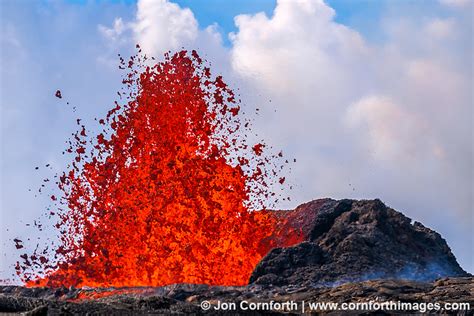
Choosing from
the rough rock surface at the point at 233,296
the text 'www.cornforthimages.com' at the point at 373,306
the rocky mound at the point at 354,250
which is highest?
the rocky mound at the point at 354,250

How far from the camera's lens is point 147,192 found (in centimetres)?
4206

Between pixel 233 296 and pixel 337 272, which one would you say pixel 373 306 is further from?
pixel 337 272

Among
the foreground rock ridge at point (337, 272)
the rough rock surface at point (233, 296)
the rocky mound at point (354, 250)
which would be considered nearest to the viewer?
the rough rock surface at point (233, 296)

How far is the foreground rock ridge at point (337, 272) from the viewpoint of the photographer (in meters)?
27.6

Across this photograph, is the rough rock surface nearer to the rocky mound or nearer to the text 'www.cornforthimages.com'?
the text 'www.cornforthimages.com'

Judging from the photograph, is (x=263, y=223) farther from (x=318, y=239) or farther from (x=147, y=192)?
(x=147, y=192)

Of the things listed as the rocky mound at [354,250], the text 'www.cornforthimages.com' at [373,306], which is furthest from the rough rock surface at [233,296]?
the rocky mound at [354,250]

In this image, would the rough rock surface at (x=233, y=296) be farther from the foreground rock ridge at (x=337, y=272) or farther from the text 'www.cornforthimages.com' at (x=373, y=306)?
the text 'www.cornforthimages.com' at (x=373, y=306)

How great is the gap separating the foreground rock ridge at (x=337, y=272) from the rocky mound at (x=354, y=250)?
5 centimetres

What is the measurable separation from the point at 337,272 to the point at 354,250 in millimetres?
2295

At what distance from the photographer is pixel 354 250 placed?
36.4m

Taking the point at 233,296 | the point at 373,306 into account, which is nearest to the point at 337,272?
the point at 233,296

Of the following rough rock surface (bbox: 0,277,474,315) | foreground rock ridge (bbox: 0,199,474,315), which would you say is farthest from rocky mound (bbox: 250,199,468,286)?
rough rock surface (bbox: 0,277,474,315)

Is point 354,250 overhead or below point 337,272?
overhead
